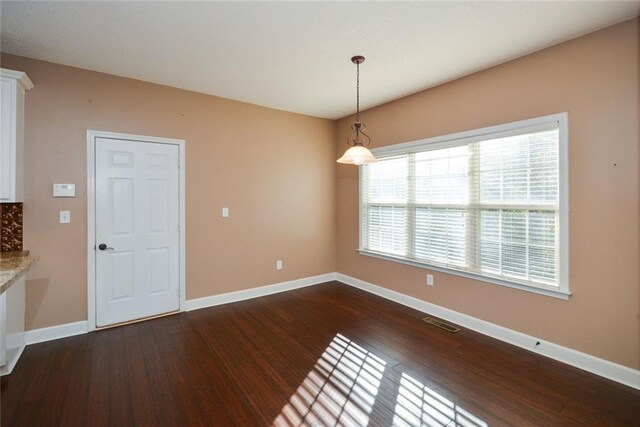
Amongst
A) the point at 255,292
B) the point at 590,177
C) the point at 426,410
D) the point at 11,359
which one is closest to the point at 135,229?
the point at 11,359

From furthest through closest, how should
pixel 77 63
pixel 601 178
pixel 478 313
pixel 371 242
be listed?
pixel 371 242 < pixel 478 313 < pixel 77 63 < pixel 601 178

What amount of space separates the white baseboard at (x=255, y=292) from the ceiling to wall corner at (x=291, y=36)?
2797mm

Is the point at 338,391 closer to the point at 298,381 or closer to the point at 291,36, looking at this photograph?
the point at 298,381

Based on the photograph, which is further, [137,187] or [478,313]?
[137,187]

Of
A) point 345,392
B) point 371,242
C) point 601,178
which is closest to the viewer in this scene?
point 345,392

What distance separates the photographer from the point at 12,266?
91.2 inches

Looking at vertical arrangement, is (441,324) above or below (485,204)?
below

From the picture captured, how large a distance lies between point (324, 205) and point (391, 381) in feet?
10.6

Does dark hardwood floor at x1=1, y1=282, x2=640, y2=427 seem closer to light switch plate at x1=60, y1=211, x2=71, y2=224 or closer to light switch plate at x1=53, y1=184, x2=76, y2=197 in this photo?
light switch plate at x1=60, y1=211, x2=71, y2=224

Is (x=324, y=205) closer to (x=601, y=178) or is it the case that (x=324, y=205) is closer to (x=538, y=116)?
(x=538, y=116)

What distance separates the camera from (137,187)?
3471 mm

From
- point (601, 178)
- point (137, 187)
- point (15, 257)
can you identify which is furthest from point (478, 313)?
point (15, 257)

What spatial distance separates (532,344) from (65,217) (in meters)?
4.90

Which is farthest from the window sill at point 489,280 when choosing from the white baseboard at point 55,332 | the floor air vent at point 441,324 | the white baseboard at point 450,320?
the white baseboard at point 55,332
